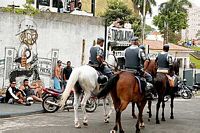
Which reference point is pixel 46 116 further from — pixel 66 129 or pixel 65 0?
pixel 65 0

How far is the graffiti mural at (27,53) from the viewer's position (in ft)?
64.6

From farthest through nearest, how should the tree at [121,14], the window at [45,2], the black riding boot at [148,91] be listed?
the tree at [121,14] < the window at [45,2] < the black riding boot at [148,91]

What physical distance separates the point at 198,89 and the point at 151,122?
895 inches

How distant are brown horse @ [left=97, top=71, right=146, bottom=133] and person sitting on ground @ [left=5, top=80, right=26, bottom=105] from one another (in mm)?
6686

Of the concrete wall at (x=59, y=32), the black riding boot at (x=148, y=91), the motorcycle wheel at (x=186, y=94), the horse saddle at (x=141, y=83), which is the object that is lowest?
the motorcycle wheel at (x=186, y=94)

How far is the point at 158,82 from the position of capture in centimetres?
1410

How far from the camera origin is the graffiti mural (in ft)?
64.6

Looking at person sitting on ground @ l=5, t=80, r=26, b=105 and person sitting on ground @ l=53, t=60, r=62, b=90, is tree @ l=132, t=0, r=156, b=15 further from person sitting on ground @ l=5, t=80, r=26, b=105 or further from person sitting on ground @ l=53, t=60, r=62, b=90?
person sitting on ground @ l=5, t=80, r=26, b=105

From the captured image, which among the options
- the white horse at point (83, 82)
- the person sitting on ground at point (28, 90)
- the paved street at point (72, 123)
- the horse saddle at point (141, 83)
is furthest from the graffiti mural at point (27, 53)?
the horse saddle at point (141, 83)

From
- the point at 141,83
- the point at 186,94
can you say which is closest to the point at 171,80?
the point at 141,83

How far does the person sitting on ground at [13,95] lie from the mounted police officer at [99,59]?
17.7 feet

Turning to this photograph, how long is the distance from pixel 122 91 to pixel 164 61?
3.64 metres

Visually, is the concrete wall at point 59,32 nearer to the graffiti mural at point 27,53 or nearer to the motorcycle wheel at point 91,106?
the graffiti mural at point 27,53

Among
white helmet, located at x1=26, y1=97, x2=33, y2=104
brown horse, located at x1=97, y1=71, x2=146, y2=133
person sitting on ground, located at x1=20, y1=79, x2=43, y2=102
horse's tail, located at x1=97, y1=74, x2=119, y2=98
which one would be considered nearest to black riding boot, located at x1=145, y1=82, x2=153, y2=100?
brown horse, located at x1=97, y1=71, x2=146, y2=133
